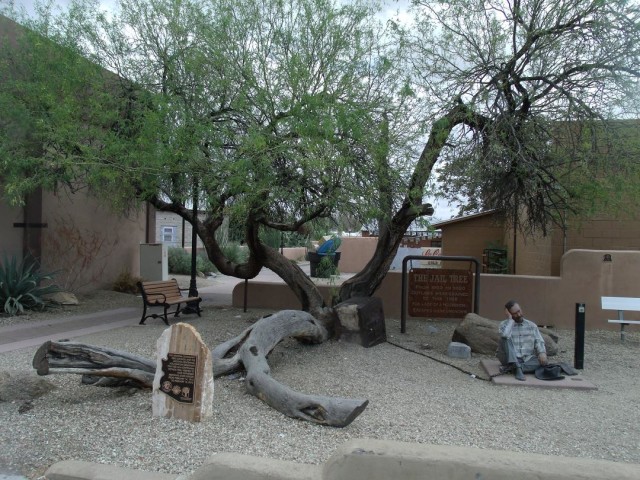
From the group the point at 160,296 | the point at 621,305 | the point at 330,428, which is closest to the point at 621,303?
the point at 621,305

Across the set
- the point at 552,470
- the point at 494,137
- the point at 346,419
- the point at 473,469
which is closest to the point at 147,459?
the point at 346,419

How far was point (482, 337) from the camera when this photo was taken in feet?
30.6

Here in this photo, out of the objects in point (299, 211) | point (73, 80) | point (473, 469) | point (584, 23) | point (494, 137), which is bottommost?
point (473, 469)

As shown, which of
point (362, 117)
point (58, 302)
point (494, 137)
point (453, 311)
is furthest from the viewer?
point (58, 302)

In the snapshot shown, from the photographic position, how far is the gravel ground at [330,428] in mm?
4906

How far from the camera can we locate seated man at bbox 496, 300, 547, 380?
25.3ft

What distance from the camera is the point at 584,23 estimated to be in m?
9.38

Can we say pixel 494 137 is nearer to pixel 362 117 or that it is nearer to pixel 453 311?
pixel 362 117

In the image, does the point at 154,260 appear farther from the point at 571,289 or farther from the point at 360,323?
the point at 571,289

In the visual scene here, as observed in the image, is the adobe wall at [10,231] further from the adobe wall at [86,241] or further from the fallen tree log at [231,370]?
Answer: the fallen tree log at [231,370]

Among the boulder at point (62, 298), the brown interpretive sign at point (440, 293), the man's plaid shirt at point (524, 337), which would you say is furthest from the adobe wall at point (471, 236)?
the man's plaid shirt at point (524, 337)

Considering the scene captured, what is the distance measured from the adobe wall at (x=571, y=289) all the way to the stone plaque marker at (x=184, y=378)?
8256 mm

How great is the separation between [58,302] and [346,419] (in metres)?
10.7

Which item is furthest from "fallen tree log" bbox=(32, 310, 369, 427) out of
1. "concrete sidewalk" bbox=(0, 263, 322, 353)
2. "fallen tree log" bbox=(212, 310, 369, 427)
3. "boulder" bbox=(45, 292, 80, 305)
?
"boulder" bbox=(45, 292, 80, 305)
